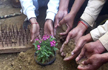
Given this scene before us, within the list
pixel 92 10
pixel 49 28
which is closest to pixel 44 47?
pixel 49 28

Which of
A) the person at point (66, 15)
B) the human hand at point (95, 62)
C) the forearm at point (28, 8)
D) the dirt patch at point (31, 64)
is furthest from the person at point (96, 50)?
the forearm at point (28, 8)

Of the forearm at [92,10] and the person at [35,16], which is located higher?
the forearm at [92,10]

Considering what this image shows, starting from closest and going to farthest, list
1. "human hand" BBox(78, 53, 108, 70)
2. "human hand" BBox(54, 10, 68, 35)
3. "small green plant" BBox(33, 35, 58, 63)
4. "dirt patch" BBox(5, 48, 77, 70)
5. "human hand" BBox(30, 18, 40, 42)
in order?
"human hand" BBox(78, 53, 108, 70) < "small green plant" BBox(33, 35, 58, 63) < "dirt patch" BBox(5, 48, 77, 70) < "human hand" BBox(30, 18, 40, 42) < "human hand" BBox(54, 10, 68, 35)

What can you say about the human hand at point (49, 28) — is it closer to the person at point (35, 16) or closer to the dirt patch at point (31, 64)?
the person at point (35, 16)

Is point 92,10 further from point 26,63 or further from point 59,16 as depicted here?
point 26,63

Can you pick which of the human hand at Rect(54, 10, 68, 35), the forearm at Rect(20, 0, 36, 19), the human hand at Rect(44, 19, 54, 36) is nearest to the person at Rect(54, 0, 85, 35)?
the human hand at Rect(54, 10, 68, 35)

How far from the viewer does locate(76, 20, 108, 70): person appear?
1.44 meters

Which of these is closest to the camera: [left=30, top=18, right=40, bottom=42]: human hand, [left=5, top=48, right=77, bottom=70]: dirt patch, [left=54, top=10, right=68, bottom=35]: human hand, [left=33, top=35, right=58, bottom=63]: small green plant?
[left=33, top=35, right=58, bottom=63]: small green plant

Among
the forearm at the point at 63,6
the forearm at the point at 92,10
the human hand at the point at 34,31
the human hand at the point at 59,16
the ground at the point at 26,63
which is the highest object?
the forearm at the point at 92,10

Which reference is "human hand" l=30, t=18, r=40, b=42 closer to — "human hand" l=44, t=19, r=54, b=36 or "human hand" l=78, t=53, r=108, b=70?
"human hand" l=44, t=19, r=54, b=36

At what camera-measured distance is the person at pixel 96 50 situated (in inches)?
56.6

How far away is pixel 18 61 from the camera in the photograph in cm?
217

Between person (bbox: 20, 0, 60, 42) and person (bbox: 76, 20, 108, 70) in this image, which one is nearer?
person (bbox: 76, 20, 108, 70)

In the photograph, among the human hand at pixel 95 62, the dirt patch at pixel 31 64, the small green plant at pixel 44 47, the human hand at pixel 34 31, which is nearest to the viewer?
the human hand at pixel 95 62
